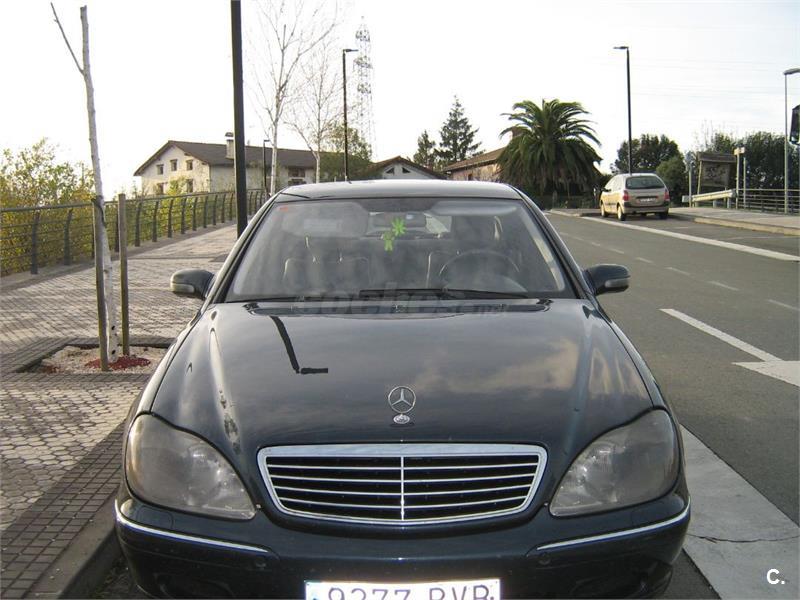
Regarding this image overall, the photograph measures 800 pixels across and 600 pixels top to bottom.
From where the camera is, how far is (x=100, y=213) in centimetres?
725

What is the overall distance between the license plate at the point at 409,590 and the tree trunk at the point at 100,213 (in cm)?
529

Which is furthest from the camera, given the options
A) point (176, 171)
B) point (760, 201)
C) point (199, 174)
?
point (176, 171)

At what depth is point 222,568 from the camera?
7.84 feet

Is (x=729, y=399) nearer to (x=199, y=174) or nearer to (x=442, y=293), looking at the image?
(x=442, y=293)

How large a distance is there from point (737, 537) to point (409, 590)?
2.00 metres

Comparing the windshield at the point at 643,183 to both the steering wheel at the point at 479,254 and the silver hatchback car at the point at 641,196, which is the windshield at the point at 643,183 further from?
the steering wheel at the point at 479,254

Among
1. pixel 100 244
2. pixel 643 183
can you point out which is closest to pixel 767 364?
pixel 100 244

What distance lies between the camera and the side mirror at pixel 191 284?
4.09 m

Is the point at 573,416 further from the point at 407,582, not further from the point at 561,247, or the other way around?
the point at 561,247

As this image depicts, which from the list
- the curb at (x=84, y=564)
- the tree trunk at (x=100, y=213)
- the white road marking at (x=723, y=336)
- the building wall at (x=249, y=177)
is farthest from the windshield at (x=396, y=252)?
the building wall at (x=249, y=177)

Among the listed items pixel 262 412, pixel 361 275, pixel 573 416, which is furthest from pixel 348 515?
pixel 361 275

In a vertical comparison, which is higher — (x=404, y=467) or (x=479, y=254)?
(x=479, y=254)

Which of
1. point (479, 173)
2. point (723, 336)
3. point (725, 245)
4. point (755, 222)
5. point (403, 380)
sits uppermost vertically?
point (479, 173)

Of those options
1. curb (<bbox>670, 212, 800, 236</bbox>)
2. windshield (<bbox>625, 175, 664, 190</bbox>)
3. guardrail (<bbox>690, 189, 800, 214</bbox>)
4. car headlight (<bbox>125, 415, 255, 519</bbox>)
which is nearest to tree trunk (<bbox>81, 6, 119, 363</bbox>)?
car headlight (<bbox>125, 415, 255, 519</bbox>)
